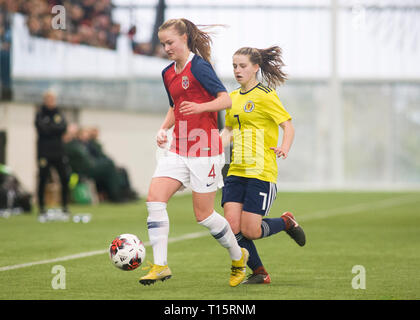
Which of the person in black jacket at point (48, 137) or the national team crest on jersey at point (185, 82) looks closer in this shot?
the national team crest on jersey at point (185, 82)

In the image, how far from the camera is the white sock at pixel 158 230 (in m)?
6.20

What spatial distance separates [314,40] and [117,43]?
1097 cm

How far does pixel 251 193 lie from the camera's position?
6.63 metres

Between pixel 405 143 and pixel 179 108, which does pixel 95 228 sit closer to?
pixel 179 108

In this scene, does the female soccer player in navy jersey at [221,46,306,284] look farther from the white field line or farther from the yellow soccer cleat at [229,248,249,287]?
the white field line

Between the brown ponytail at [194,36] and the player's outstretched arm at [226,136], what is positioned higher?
the brown ponytail at [194,36]

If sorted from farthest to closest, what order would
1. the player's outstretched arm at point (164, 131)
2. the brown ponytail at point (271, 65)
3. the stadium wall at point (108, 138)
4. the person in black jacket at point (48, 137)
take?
the stadium wall at point (108, 138) → the person in black jacket at point (48, 137) → the brown ponytail at point (271, 65) → the player's outstretched arm at point (164, 131)

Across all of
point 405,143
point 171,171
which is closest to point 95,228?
point 171,171

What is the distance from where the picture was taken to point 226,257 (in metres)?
8.58

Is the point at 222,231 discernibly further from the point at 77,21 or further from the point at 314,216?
the point at 77,21

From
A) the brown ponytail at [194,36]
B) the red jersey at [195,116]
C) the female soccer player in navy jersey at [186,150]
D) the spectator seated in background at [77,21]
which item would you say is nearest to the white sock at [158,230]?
the female soccer player in navy jersey at [186,150]

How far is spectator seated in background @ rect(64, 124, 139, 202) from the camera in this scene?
56.7 ft

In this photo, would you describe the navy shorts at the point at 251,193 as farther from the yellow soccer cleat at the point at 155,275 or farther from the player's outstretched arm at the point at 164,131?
the yellow soccer cleat at the point at 155,275

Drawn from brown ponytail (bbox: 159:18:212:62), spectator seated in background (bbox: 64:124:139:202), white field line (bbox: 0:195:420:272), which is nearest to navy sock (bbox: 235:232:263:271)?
brown ponytail (bbox: 159:18:212:62)
